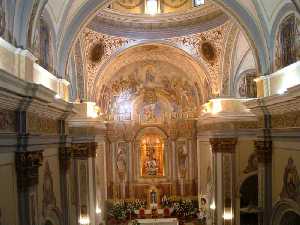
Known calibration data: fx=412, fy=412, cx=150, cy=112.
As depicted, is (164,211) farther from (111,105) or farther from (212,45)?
(212,45)

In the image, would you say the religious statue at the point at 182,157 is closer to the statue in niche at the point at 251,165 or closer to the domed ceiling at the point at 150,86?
the domed ceiling at the point at 150,86

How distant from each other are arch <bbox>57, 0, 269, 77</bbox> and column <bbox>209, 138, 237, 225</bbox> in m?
5.49

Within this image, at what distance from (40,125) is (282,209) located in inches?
261

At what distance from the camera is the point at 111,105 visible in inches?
974

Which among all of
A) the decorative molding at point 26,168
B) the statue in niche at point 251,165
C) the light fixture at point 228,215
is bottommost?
the light fixture at point 228,215

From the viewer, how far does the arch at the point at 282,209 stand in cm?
1008

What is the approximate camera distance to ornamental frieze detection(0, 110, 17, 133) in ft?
23.5

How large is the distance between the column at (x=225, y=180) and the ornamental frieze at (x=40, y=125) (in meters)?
8.13

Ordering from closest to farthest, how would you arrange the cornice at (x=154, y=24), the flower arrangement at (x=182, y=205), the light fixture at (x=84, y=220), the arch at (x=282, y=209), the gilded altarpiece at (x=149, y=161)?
1. the arch at (x=282, y=209)
2. the light fixture at (x=84, y=220)
3. the cornice at (x=154, y=24)
4. the flower arrangement at (x=182, y=205)
5. the gilded altarpiece at (x=149, y=161)

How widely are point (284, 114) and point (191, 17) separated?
30.8ft

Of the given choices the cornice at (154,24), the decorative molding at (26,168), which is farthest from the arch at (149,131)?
the decorative molding at (26,168)

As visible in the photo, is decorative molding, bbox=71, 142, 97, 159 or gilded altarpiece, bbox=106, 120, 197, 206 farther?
gilded altarpiece, bbox=106, 120, 197, 206

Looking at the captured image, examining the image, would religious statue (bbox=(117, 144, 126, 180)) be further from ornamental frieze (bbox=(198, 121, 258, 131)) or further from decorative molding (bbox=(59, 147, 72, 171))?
decorative molding (bbox=(59, 147, 72, 171))

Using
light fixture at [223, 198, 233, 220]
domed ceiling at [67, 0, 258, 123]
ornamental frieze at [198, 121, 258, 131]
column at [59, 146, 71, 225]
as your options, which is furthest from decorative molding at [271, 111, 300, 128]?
light fixture at [223, 198, 233, 220]
